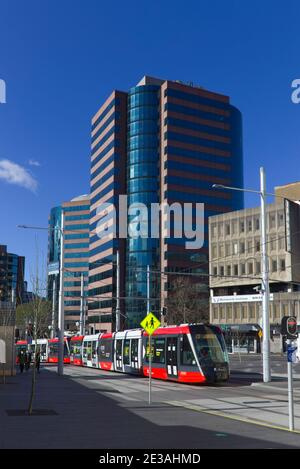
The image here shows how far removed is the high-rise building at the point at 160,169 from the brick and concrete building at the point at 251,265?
20.0m

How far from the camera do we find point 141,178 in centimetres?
11800

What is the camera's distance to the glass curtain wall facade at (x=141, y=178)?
114188 millimetres

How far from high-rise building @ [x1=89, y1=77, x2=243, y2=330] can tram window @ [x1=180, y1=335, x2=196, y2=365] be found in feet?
256

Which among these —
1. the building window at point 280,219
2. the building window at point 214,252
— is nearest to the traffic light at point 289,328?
the building window at point 280,219

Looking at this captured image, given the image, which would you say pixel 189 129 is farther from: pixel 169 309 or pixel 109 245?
pixel 169 309

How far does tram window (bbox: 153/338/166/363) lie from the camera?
30.9 meters

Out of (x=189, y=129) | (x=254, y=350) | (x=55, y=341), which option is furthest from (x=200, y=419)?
(x=189, y=129)

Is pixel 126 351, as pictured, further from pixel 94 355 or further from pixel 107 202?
pixel 107 202

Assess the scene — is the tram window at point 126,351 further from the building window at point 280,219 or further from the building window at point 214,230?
the building window at point 214,230

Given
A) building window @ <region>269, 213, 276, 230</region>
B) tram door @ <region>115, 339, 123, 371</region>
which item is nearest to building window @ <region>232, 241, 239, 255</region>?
building window @ <region>269, 213, 276, 230</region>

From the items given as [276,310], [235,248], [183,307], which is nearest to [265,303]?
[183,307]

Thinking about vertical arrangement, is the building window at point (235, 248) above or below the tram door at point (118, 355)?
above

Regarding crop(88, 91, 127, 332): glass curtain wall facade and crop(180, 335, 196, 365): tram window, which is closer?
crop(180, 335, 196, 365): tram window

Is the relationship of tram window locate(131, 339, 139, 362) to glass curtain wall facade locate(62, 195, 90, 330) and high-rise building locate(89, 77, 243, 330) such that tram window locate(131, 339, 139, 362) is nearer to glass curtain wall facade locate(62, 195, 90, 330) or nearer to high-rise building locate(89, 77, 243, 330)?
high-rise building locate(89, 77, 243, 330)
